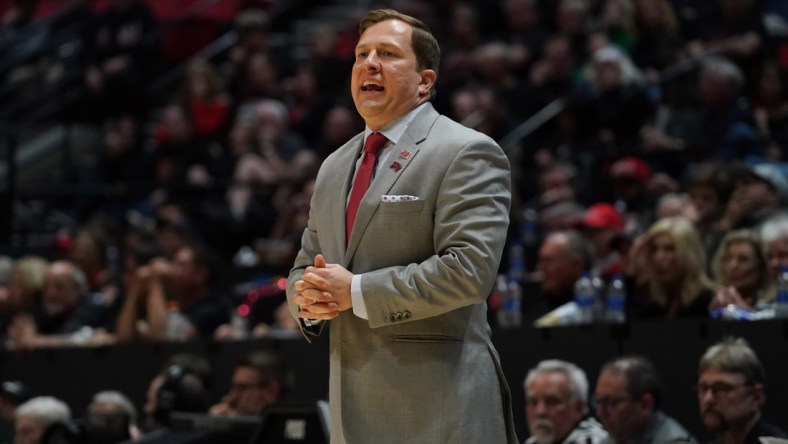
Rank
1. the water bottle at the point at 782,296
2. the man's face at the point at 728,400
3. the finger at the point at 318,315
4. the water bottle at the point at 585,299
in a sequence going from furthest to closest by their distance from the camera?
the water bottle at the point at 585,299 < the water bottle at the point at 782,296 < the man's face at the point at 728,400 < the finger at the point at 318,315

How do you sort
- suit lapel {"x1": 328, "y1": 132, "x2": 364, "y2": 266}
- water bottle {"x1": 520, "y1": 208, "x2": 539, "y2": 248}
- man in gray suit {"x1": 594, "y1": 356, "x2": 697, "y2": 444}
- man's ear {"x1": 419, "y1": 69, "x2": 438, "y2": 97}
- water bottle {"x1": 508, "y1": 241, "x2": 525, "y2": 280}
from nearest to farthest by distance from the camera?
suit lapel {"x1": 328, "y1": 132, "x2": 364, "y2": 266} → man's ear {"x1": 419, "y1": 69, "x2": 438, "y2": 97} → man in gray suit {"x1": 594, "y1": 356, "x2": 697, "y2": 444} → water bottle {"x1": 508, "y1": 241, "x2": 525, "y2": 280} → water bottle {"x1": 520, "y1": 208, "x2": 539, "y2": 248}

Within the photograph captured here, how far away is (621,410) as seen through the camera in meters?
5.46

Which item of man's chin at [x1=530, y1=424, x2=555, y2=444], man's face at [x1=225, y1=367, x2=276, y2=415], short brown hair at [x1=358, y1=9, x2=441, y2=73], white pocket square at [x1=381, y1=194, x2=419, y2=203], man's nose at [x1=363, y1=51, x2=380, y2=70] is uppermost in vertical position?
short brown hair at [x1=358, y1=9, x2=441, y2=73]

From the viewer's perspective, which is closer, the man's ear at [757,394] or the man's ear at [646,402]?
the man's ear at [757,394]

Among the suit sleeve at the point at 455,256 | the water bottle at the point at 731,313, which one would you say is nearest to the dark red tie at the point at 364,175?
the suit sleeve at the point at 455,256

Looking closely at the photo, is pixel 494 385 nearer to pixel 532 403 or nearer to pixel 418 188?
pixel 418 188

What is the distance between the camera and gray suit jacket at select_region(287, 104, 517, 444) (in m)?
3.21

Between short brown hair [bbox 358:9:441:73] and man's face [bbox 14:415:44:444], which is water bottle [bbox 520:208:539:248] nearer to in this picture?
man's face [bbox 14:415:44:444]

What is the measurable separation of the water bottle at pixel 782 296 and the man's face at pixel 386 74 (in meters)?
2.97

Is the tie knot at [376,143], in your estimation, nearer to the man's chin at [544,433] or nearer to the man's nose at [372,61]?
the man's nose at [372,61]

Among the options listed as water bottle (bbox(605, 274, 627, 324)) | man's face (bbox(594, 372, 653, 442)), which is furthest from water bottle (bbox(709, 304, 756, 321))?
man's face (bbox(594, 372, 653, 442))

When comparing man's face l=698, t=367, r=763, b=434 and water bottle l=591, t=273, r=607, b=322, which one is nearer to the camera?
man's face l=698, t=367, r=763, b=434

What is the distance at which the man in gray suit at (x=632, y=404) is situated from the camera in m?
5.44

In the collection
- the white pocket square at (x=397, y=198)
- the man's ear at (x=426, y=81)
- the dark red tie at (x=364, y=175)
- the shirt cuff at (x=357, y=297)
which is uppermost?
the man's ear at (x=426, y=81)
